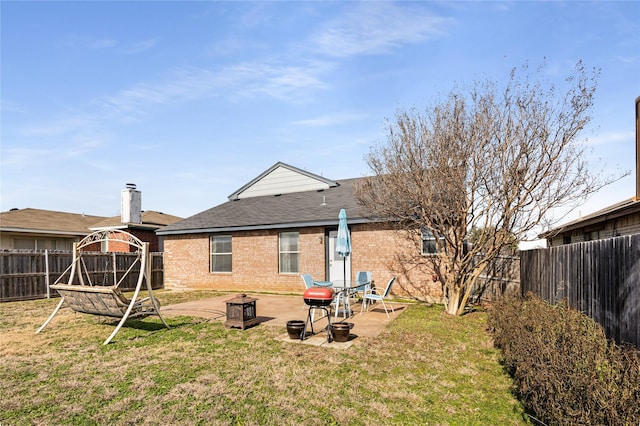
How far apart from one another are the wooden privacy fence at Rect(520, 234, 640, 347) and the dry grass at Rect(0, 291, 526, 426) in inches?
61.1

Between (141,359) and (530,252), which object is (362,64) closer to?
(530,252)

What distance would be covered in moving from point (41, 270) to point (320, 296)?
13816 mm

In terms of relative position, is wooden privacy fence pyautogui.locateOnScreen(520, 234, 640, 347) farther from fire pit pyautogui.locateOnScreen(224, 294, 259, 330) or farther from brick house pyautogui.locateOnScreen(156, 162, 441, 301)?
fire pit pyautogui.locateOnScreen(224, 294, 259, 330)

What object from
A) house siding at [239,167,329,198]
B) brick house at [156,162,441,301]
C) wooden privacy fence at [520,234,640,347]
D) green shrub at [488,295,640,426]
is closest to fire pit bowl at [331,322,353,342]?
green shrub at [488,295,640,426]

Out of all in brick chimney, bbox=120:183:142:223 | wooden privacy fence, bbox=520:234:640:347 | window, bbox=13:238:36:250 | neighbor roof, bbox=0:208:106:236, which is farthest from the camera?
brick chimney, bbox=120:183:142:223

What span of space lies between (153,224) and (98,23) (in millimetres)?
15526

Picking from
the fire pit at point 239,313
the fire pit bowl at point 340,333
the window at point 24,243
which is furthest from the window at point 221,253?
the window at point 24,243

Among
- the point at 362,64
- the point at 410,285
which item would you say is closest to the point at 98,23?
the point at 362,64

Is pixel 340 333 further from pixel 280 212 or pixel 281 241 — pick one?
pixel 280 212

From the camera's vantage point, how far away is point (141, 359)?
6035 millimetres

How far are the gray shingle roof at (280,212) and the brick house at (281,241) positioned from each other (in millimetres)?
37

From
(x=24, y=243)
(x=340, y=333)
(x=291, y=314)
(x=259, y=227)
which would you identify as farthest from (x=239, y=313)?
(x=24, y=243)

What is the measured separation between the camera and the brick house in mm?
13031

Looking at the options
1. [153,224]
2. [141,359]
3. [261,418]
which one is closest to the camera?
[261,418]
